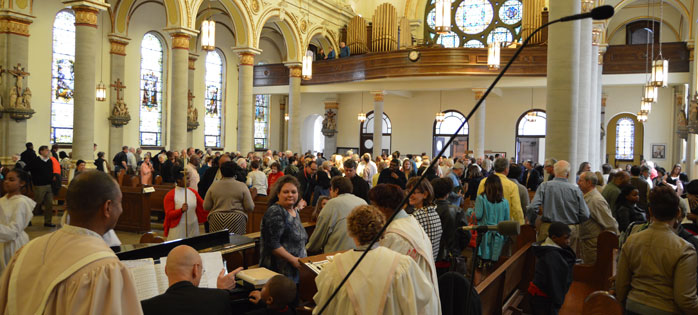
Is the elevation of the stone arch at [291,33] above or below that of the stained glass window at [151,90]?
above

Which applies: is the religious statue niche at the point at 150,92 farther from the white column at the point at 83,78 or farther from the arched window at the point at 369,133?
the arched window at the point at 369,133

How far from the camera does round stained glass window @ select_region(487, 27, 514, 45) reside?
2398cm

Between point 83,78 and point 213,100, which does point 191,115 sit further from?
point 83,78

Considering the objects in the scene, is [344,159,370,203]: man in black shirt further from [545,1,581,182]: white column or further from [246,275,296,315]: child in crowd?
[246,275,296,315]: child in crowd

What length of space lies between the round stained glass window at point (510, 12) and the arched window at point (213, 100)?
13.0 m

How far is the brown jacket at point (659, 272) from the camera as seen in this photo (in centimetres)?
307

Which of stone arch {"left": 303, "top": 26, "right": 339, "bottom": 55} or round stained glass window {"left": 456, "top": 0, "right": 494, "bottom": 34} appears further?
round stained glass window {"left": 456, "top": 0, "right": 494, "bottom": 34}

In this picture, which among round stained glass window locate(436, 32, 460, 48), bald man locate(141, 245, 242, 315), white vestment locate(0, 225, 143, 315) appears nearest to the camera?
white vestment locate(0, 225, 143, 315)

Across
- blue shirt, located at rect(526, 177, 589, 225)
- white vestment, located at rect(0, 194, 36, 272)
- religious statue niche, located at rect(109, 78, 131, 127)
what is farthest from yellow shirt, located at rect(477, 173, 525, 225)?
religious statue niche, located at rect(109, 78, 131, 127)

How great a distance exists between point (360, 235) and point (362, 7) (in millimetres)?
24259

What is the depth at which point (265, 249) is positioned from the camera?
3961 mm

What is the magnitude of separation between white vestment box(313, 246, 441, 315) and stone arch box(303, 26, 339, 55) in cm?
2034

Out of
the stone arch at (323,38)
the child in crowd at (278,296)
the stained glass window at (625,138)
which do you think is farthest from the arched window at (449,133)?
the child in crowd at (278,296)

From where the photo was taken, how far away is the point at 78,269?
1871mm
